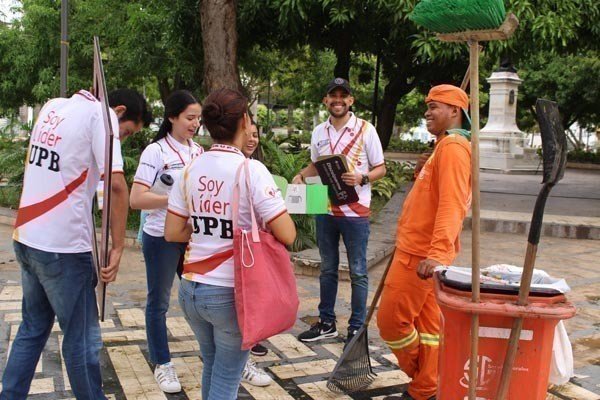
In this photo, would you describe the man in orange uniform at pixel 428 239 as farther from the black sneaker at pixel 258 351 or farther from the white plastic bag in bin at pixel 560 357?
the black sneaker at pixel 258 351

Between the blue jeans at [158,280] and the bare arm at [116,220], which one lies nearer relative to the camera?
the bare arm at [116,220]

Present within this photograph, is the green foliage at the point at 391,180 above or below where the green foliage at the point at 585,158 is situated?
below

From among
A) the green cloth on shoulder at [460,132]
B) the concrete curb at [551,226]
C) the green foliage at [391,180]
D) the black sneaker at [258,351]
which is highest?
the green cloth on shoulder at [460,132]

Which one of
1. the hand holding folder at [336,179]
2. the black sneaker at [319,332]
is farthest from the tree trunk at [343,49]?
the black sneaker at [319,332]

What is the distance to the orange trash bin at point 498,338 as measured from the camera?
258 centimetres

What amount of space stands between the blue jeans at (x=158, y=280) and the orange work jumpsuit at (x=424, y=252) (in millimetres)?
1207

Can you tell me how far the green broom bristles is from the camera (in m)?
2.52

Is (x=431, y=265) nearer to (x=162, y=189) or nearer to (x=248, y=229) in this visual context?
(x=248, y=229)

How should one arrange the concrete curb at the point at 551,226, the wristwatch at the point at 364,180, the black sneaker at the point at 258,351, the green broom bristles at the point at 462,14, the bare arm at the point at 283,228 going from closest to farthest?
the green broom bristles at the point at 462,14, the bare arm at the point at 283,228, the black sneaker at the point at 258,351, the wristwatch at the point at 364,180, the concrete curb at the point at 551,226

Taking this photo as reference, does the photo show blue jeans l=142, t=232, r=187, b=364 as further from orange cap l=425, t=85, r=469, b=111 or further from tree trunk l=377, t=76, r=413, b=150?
tree trunk l=377, t=76, r=413, b=150

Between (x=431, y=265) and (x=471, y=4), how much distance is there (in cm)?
124

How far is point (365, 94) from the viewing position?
2961 cm

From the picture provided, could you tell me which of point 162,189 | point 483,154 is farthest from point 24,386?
point 483,154

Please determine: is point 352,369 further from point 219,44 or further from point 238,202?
point 219,44
